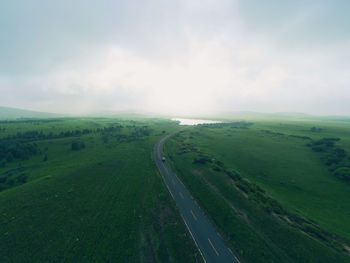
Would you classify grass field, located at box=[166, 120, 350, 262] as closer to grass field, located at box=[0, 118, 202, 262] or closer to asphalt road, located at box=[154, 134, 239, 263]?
asphalt road, located at box=[154, 134, 239, 263]

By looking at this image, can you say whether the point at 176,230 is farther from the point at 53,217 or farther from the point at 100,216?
the point at 53,217

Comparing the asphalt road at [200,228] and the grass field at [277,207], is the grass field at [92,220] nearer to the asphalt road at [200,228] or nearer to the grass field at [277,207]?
the asphalt road at [200,228]

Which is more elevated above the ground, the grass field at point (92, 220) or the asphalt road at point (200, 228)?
the grass field at point (92, 220)

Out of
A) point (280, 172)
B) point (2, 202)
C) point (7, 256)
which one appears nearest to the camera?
point (7, 256)

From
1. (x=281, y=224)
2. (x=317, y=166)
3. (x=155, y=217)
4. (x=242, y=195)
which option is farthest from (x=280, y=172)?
(x=155, y=217)

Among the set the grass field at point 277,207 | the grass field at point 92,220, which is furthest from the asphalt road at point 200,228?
the grass field at point 277,207

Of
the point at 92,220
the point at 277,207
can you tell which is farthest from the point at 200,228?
the point at 92,220

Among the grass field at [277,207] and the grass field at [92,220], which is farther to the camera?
the grass field at [277,207]

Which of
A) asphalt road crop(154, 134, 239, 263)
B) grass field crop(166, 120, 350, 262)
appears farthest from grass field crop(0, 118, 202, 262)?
grass field crop(166, 120, 350, 262)

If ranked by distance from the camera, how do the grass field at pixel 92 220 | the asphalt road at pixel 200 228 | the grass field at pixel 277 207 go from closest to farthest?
1. the grass field at pixel 92 220
2. the asphalt road at pixel 200 228
3. the grass field at pixel 277 207
